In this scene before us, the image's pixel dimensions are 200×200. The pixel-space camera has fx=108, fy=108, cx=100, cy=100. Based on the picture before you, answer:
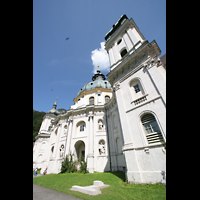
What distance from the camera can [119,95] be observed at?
44.7ft

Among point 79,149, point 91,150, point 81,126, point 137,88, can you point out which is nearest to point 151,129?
point 137,88

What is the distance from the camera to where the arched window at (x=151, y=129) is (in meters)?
9.13

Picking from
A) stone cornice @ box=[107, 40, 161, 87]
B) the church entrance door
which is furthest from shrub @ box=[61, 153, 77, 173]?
stone cornice @ box=[107, 40, 161, 87]

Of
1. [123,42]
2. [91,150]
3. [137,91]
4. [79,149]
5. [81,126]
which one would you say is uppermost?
[123,42]

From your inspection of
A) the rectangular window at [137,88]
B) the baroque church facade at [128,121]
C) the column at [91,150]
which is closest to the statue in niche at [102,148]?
the baroque church facade at [128,121]

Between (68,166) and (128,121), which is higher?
(128,121)

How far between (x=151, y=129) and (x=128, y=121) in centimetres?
239

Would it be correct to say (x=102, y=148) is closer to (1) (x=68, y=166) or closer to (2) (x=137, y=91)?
(1) (x=68, y=166)

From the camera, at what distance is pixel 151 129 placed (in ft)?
32.1

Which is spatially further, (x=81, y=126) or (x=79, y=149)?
(x=81, y=126)

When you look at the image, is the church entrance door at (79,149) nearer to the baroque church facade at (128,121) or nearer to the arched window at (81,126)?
the baroque church facade at (128,121)

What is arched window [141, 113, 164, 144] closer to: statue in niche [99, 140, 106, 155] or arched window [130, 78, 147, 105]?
arched window [130, 78, 147, 105]

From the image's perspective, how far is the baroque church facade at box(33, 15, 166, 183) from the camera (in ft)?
30.0
